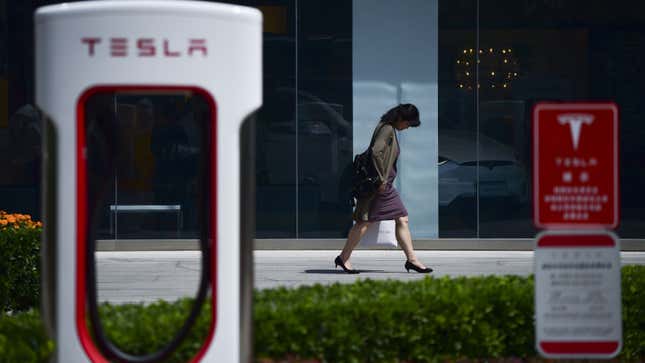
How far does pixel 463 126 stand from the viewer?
709 inches

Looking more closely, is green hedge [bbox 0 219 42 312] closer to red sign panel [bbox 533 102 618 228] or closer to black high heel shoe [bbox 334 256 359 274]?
black high heel shoe [bbox 334 256 359 274]

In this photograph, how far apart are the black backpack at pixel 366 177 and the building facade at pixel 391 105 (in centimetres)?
398

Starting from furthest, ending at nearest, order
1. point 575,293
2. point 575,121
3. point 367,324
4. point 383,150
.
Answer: point 383,150 < point 367,324 < point 575,121 < point 575,293

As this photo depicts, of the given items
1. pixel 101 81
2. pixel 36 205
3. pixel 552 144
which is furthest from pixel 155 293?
pixel 552 144

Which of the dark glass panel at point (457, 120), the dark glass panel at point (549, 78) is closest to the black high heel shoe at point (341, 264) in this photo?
the dark glass panel at point (457, 120)

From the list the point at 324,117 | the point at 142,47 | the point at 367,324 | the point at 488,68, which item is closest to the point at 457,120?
the point at 488,68

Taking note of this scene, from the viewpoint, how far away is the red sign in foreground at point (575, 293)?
580 centimetres

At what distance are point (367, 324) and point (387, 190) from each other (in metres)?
6.90

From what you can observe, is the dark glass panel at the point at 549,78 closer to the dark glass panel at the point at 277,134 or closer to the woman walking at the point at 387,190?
→ the dark glass panel at the point at 277,134

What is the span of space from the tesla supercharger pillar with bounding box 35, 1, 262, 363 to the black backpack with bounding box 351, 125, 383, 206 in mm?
7438

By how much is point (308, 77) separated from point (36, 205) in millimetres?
3874

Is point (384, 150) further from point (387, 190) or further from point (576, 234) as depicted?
point (576, 234)

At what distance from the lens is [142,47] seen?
6.33 meters

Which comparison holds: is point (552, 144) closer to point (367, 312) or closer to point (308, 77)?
point (367, 312)
